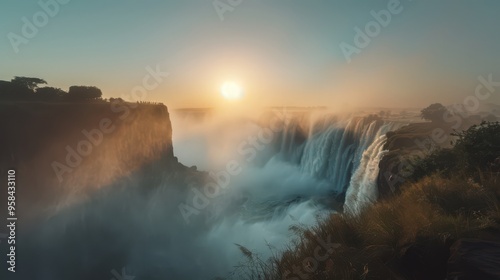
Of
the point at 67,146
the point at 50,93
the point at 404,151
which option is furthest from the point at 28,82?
the point at 404,151

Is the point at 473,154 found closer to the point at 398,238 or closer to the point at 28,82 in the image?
the point at 398,238

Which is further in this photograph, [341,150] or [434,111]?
[434,111]

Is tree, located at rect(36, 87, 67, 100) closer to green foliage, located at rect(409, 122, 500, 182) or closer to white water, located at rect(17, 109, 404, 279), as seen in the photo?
white water, located at rect(17, 109, 404, 279)

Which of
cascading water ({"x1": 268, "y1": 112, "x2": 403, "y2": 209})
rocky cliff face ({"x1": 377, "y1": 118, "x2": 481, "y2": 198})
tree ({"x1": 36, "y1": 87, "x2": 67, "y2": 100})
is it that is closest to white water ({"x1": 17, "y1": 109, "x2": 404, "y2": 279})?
cascading water ({"x1": 268, "y1": 112, "x2": 403, "y2": 209})

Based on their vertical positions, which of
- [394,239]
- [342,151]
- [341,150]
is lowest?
[342,151]

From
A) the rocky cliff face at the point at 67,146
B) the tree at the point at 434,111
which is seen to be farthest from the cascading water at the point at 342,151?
the rocky cliff face at the point at 67,146

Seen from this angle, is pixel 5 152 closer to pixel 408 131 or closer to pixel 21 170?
pixel 21 170

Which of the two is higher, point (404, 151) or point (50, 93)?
point (50, 93)

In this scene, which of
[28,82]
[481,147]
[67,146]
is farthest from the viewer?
[28,82]

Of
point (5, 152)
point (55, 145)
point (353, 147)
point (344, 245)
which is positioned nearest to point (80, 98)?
point (55, 145)
